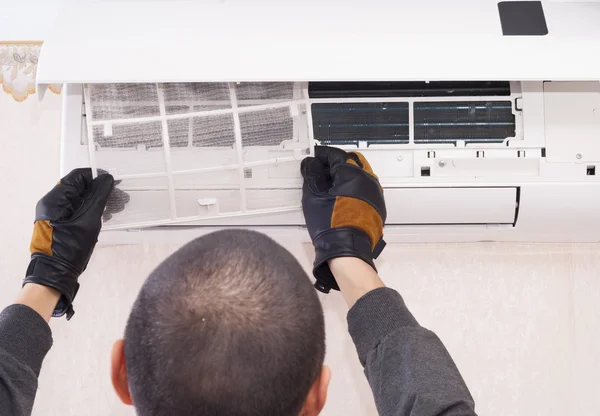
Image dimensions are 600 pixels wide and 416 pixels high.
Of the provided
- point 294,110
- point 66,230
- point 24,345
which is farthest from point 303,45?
point 24,345

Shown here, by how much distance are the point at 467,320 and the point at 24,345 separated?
88 cm

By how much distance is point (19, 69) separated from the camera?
1276 mm

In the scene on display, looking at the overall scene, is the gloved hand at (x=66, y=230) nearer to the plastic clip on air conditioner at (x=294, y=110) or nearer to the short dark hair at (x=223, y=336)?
the plastic clip on air conditioner at (x=294, y=110)

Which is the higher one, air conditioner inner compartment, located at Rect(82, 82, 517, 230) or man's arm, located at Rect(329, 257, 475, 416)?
air conditioner inner compartment, located at Rect(82, 82, 517, 230)

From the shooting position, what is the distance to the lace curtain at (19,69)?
1.25 meters

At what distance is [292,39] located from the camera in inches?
37.7

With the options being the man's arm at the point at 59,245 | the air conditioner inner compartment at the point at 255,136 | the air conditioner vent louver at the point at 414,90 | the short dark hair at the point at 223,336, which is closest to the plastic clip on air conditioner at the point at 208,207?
the air conditioner inner compartment at the point at 255,136

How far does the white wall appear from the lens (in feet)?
4.21

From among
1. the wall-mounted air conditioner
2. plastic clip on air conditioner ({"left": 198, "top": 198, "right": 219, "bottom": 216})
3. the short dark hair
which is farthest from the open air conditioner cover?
the short dark hair

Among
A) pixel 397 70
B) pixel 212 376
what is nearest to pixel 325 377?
pixel 212 376

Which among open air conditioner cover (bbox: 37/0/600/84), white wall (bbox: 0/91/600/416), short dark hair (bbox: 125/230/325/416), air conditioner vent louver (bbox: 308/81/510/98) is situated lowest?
white wall (bbox: 0/91/600/416)

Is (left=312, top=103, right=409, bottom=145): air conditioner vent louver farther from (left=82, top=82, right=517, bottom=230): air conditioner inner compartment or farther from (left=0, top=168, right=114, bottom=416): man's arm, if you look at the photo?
(left=0, top=168, right=114, bottom=416): man's arm

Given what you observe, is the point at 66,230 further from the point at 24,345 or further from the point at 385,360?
the point at 385,360

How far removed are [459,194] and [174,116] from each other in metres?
0.52
